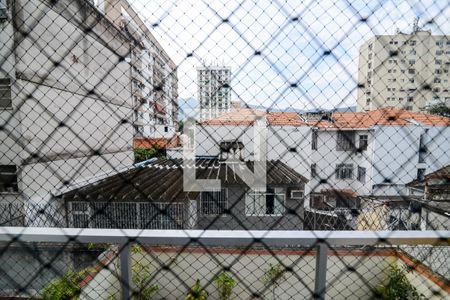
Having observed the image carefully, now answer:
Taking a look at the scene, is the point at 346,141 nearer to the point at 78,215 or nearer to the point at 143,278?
the point at 143,278

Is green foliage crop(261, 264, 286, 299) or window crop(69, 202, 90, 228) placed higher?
green foliage crop(261, 264, 286, 299)

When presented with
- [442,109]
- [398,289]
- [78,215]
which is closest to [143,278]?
[398,289]

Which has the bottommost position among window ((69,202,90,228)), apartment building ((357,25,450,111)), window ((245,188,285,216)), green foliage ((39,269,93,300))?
window ((69,202,90,228))

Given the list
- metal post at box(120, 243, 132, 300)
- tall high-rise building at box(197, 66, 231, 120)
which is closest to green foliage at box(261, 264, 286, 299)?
metal post at box(120, 243, 132, 300)

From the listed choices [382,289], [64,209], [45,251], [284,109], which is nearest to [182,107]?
[284,109]

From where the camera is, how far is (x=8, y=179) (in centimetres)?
294

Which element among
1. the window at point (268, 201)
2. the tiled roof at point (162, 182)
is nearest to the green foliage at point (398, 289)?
the window at point (268, 201)

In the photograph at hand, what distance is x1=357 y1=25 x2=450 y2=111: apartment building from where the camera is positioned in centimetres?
92

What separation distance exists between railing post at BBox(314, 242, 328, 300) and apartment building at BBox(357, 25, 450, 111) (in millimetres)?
603

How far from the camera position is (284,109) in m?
0.98

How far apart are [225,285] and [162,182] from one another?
77.1 inches

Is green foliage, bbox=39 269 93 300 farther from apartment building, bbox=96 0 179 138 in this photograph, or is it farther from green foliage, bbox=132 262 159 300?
apartment building, bbox=96 0 179 138

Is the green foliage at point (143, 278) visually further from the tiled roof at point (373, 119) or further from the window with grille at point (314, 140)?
the window with grille at point (314, 140)

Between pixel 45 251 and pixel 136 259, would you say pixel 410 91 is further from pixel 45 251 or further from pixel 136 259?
pixel 45 251
